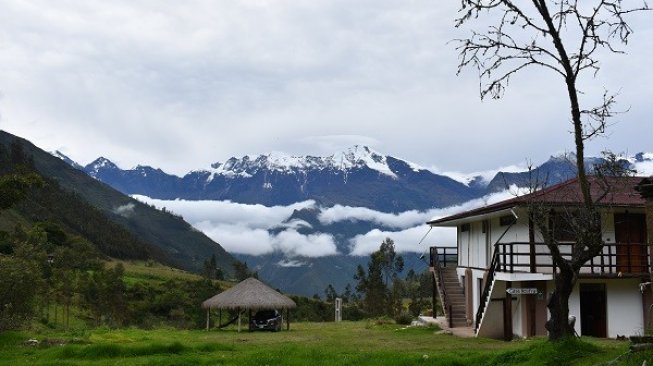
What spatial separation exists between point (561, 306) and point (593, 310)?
40.6ft

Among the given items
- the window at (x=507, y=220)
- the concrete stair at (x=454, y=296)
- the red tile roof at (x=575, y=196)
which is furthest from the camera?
the concrete stair at (x=454, y=296)

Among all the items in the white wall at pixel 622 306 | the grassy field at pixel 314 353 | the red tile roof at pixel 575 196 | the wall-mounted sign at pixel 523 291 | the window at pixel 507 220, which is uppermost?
the red tile roof at pixel 575 196

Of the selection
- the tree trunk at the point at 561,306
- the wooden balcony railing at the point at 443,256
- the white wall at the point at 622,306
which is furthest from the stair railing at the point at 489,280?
the tree trunk at the point at 561,306

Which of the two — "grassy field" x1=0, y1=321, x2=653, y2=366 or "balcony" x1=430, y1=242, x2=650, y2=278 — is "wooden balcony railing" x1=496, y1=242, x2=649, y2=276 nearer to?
"balcony" x1=430, y1=242, x2=650, y2=278

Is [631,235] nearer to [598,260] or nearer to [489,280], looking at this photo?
[598,260]

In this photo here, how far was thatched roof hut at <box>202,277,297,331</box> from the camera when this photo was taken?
37375mm

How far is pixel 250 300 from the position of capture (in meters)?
37.8

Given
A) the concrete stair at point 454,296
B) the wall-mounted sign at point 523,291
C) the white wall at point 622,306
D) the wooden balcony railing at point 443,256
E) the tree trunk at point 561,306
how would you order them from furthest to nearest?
the wooden balcony railing at point 443,256
the concrete stair at point 454,296
the white wall at point 622,306
the wall-mounted sign at point 523,291
the tree trunk at point 561,306

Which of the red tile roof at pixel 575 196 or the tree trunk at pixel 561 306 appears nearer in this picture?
the tree trunk at pixel 561 306

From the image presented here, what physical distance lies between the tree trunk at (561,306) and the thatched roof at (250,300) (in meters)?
24.5

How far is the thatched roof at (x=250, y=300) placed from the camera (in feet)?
123

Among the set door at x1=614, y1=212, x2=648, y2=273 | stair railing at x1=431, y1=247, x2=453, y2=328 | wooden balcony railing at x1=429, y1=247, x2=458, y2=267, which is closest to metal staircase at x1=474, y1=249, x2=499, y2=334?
stair railing at x1=431, y1=247, x2=453, y2=328

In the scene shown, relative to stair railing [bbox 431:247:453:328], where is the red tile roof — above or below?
above

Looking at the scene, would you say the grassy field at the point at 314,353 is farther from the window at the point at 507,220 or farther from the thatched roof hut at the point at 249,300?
the thatched roof hut at the point at 249,300
